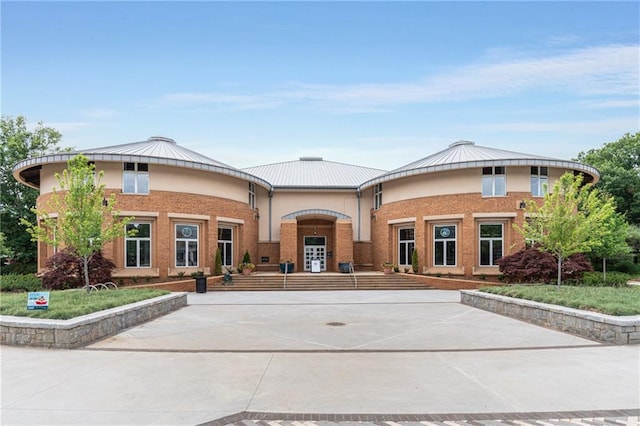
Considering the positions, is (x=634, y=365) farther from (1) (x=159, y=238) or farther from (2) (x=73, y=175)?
(1) (x=159, y=238)

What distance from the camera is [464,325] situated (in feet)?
40.6

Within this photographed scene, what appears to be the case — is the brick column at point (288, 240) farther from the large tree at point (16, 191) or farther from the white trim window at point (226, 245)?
the large tree at point (16, 191)

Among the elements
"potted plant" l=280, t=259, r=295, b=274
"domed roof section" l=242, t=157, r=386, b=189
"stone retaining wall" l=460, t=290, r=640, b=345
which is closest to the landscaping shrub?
"potted plant" l=280, t=259, r=295, b=274

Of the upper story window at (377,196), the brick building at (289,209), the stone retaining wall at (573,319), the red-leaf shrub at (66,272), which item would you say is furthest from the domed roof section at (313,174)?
the stone retaining wall at (573,319)

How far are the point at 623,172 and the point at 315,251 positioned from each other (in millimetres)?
30417

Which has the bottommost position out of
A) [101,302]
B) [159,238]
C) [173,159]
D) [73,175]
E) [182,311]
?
[182,311]

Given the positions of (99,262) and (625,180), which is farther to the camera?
(625,180)

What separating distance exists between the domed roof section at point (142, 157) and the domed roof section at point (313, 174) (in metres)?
4.25

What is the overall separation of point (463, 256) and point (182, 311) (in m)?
15.6

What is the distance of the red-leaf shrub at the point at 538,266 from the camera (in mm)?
20848

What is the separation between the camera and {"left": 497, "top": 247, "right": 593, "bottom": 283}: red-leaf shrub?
68.4 feet

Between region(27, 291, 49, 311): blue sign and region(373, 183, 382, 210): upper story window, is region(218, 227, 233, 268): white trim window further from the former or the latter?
region(27, 291, 49, 311): blue sign

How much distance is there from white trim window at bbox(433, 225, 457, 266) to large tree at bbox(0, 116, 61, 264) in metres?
28.9

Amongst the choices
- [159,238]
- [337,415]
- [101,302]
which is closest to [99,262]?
[159,238]
